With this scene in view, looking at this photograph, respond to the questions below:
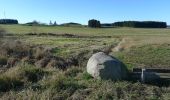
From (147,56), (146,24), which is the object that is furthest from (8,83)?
(146,24)

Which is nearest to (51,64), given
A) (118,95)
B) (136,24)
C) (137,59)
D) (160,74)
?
(137,59)

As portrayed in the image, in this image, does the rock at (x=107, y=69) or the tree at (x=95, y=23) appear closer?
the rock at (x=107, y=69)

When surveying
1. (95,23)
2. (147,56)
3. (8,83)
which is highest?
(8,83)

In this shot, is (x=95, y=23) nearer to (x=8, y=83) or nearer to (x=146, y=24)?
(x=146, y=24)

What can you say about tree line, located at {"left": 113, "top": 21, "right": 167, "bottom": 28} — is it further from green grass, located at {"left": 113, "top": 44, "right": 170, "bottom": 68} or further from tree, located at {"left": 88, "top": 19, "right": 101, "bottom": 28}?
green grass, located at {"left": 113, "top": 44, "right": 170, "bottom": 68}

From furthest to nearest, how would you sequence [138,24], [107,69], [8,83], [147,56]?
[138,24] < [147,56] < [8,83] < [107,69]

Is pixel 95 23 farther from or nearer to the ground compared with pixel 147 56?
nearer to the ground

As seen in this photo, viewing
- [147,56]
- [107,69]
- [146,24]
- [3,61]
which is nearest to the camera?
[107,69]

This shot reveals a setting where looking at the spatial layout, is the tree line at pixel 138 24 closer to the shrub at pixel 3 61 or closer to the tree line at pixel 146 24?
the tree line at pixel 146 24

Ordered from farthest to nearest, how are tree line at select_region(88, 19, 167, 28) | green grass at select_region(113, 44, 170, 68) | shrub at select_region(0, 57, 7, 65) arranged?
tree line at select_region(88, 19, 167, 28)
green grass at select_region(113, 44, 170, 68)
shrub at select_region(0, 57, 7, 65)

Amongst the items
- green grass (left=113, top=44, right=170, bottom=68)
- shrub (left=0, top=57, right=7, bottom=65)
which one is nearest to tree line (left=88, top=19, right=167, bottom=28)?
green grass (left=113, top=44, right=170, bottom=68)

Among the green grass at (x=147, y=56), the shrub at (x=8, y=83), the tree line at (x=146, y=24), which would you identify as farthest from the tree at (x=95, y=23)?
the shrub at (x=8, y=83)

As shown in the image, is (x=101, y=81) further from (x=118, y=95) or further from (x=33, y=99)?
(x=33, y=99)

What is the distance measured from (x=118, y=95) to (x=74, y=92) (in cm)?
133
